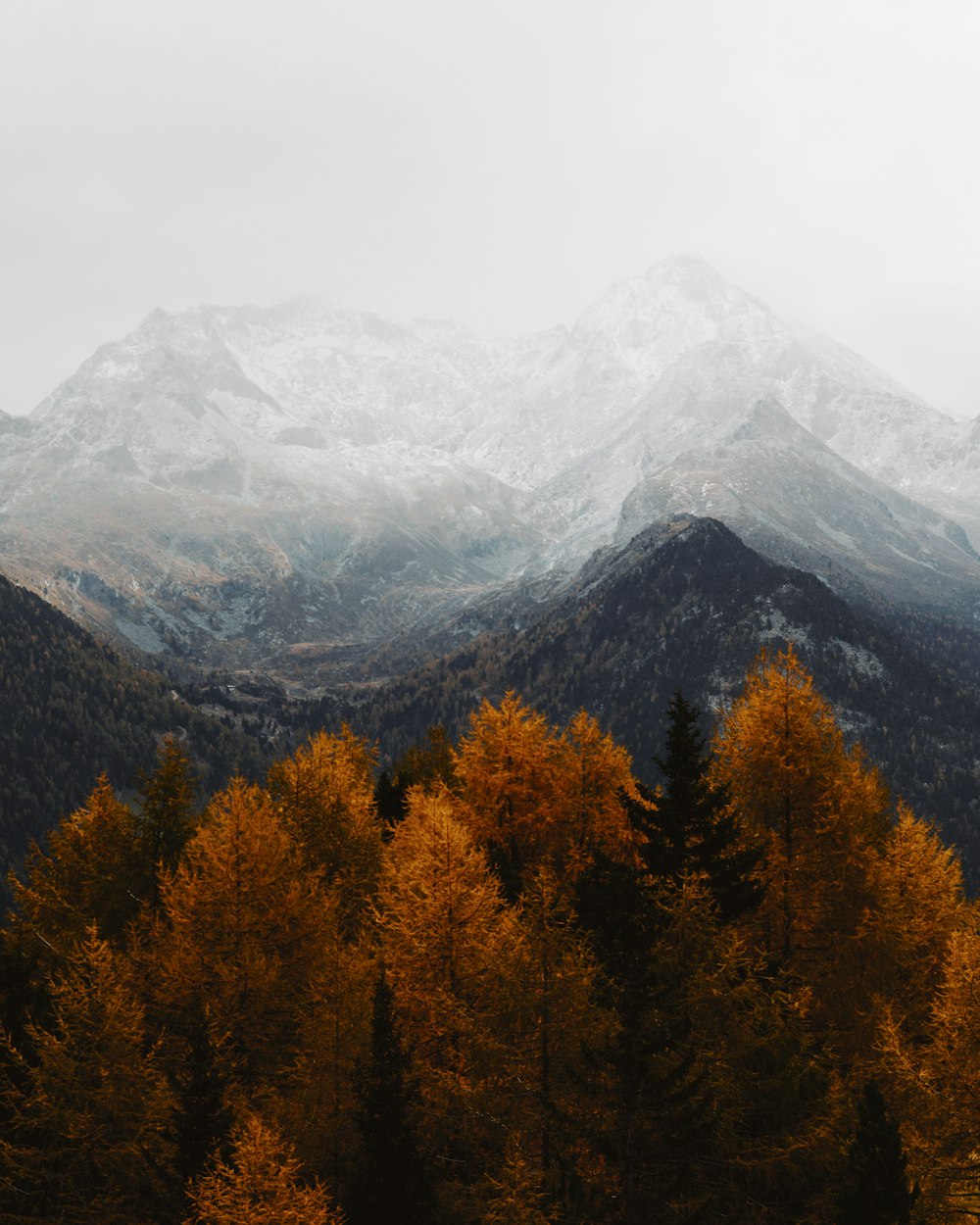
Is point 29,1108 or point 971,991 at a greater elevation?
point 971,991

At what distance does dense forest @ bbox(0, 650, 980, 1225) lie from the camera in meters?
22.3

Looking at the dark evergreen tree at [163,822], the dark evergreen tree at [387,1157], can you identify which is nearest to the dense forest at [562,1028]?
the dark evergreen tree at [387,1157]

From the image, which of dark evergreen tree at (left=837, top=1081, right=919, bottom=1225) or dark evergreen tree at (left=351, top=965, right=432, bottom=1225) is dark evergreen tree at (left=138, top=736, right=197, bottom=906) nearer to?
dark evergreen tree at (left=351, top=965, right=432, bottom=1225)

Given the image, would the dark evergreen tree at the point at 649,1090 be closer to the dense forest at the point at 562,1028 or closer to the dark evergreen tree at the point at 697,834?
the dense forest at the point at 562,1028

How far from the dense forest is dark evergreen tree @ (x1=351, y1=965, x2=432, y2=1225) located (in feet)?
0.24

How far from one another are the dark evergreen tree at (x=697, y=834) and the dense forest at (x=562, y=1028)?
10cm

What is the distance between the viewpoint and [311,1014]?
32.1 m

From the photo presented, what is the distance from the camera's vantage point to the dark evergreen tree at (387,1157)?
2342cm

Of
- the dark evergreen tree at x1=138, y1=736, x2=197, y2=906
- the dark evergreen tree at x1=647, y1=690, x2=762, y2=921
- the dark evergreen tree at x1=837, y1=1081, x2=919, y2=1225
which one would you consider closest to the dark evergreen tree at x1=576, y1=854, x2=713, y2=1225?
the dark evergreen tree at x1=837, y1=1081, x2=919, y2=1225

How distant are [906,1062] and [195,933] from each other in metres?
25.1

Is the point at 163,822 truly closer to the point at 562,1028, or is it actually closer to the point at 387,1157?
the point at 387,1157

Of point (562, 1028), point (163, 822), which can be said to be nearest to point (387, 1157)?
point (562, 1028)

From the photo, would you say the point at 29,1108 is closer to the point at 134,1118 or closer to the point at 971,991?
the point at 134,1118

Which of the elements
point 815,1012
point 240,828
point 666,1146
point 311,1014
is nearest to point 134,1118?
point 311,1014
